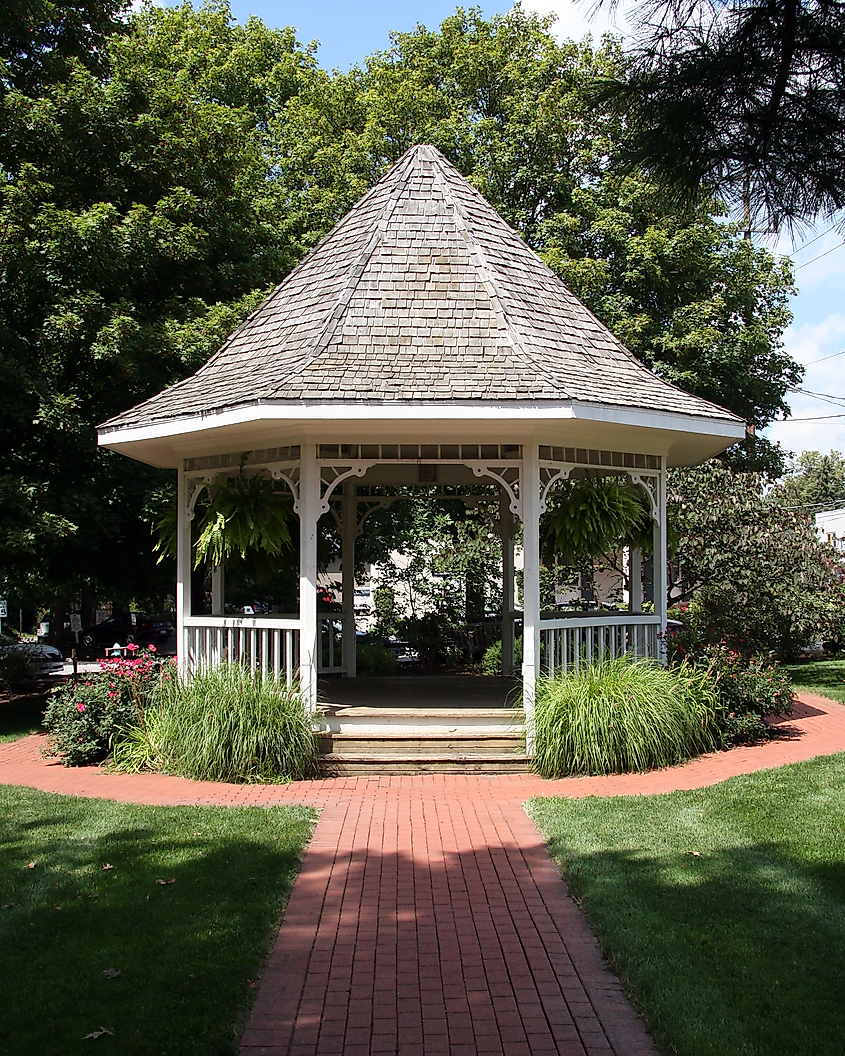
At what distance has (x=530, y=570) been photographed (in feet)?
30.2

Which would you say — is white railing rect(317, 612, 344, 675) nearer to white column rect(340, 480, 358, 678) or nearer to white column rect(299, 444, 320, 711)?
white column rect(340, 480, 358, 678)

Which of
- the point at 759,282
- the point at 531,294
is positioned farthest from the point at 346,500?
the point at 759,282

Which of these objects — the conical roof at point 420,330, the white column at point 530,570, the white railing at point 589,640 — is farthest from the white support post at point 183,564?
the white railing at point 589,640

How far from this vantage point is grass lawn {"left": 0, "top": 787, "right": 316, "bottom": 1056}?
12.8 feet

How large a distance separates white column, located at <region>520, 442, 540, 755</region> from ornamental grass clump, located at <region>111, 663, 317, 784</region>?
2166 millimetres

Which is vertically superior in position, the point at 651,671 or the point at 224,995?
the point at 651,671

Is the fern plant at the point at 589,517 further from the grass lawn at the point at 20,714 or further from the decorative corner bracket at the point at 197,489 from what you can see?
the grass lawn at the point at 20,714

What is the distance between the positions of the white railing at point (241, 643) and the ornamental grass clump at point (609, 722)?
2.58 metres

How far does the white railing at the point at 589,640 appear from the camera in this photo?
31.1ft

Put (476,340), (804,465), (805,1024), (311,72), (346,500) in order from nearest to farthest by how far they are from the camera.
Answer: (805,1024) < (476,340) < (346,500) < (311,72) < (804,465)

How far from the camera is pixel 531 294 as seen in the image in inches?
413

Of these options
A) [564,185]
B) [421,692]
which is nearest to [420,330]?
[421,692]

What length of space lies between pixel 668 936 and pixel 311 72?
24444 mm

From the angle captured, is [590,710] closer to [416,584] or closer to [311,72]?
[416,584]
